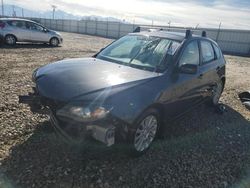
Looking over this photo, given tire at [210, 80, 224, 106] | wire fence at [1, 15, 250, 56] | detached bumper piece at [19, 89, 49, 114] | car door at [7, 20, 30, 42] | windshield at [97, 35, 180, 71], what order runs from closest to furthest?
1. detached bumper piece at [19, 89, 49, 114]
2. windshield at [97, 35, 180, 71]
3. tire at [210, 80, 224, 106]
4. car door at [7, 20, 30, 42]
5. wire fence at [1, 15, 250, 56]

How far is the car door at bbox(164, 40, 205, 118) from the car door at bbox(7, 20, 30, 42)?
1275cm

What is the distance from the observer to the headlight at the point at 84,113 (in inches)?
122

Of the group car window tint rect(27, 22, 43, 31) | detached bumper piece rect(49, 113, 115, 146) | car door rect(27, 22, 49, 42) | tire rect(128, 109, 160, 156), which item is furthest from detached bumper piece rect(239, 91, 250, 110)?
car window tint rect(27, 22, 43, 31)

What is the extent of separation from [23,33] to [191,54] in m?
13.0

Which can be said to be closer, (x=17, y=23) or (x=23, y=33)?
(x=17, y=23)

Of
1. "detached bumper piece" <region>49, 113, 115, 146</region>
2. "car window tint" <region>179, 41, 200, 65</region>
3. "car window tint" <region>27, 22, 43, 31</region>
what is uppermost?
"car window tint" <region>179, 41, 200, 65</region>

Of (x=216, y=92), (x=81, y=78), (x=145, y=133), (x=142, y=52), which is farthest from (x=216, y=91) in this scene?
(x=81, y=78)

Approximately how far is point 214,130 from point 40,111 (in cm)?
344

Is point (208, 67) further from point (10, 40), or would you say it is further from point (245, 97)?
point (10, 40)

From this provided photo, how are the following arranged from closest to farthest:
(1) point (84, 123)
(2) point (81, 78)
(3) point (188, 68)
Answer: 1. (1) point (84, 123)
2. (2) point (81, 78)
3. (3) point (188, 68)

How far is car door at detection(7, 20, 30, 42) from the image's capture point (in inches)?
591

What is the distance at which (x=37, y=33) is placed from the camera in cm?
1611

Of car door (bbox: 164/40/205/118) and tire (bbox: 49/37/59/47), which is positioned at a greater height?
car door (bbox: 164/40/205/118)

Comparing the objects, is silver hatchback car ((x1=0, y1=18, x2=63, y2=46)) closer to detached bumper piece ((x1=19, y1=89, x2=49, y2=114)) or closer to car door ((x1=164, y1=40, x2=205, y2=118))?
detached bumper piece ((x1=19, y1=89, x2=49, y2=114))
